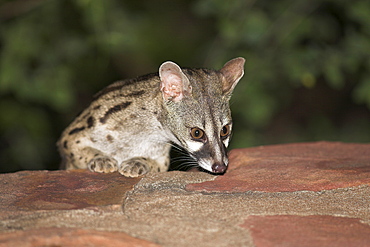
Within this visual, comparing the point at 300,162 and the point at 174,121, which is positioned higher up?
the point at 174,121

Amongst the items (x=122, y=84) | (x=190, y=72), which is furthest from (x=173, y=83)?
(x=122, y=84)

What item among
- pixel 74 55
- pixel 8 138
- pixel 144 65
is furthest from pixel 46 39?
pixel 144 65

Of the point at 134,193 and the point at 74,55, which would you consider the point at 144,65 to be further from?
the point at 134,193

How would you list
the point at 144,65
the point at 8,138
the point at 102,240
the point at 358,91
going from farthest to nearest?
the point at 144,65 → the point at 8,138 → the point at 358,91 → the point at 102,240

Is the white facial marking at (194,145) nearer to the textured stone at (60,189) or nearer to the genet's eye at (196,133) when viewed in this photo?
the genet's eye at (196,133)

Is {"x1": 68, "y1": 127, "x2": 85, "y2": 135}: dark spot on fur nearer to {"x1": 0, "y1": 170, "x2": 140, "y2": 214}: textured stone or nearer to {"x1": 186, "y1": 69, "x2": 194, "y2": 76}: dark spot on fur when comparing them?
{"x1": 0, "y1": 170, "x2": 140, "y2": 214}: textured stone

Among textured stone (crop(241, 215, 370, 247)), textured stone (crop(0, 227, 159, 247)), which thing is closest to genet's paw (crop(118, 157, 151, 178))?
textured stone (crop(241, 215, 370, 247))

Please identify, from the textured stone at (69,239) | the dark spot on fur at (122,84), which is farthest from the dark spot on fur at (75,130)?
the textured stone at (69,239)
